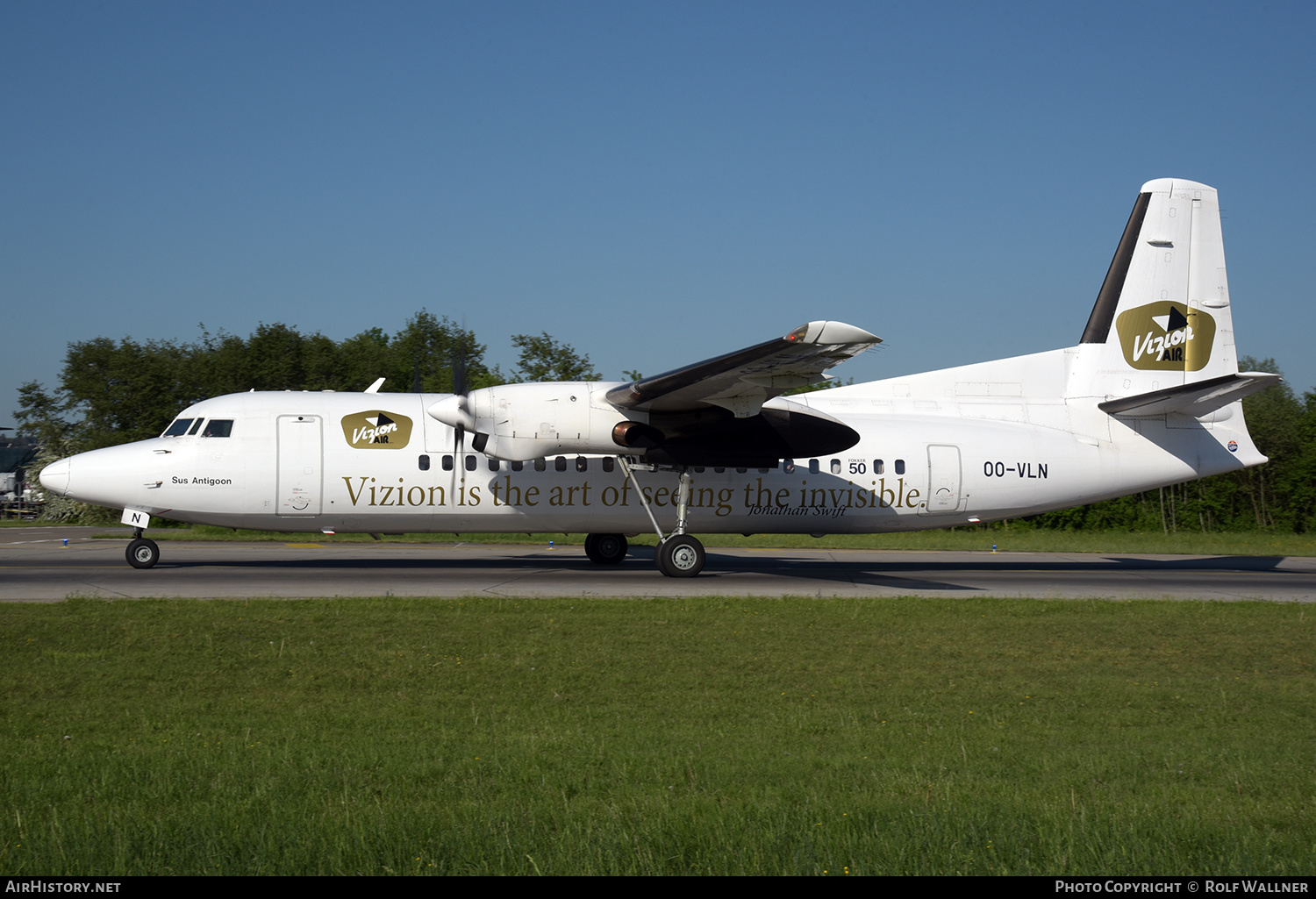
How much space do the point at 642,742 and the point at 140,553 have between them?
13355 millimetres

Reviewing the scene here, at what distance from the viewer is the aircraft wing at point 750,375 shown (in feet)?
40.4

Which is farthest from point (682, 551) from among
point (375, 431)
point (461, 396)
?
point (375, 431)

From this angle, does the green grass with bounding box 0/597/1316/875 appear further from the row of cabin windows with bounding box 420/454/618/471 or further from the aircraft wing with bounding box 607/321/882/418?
the row of cabin windows with bounding box 420/454/618/471

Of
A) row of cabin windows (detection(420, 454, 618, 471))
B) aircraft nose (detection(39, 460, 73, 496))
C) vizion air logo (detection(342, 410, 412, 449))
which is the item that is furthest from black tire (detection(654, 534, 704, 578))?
aircraft nose (detection(39, 460, 73, 496))

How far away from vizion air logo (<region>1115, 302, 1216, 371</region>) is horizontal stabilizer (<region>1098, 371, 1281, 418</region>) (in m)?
0.97

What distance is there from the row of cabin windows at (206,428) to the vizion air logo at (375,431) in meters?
1.98

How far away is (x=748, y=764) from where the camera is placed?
5895mm

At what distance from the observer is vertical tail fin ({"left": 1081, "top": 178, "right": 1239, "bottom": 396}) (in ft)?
62.4

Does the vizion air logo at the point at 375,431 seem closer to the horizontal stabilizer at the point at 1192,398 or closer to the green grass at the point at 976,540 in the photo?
the green grass at the point at 976,540

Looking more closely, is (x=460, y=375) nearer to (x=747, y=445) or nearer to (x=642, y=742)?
(x=747, y=445)

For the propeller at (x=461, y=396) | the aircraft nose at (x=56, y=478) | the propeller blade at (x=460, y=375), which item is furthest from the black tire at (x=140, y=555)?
the propeller blade at (x=460, y=375)

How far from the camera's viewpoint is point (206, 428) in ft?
54.5
